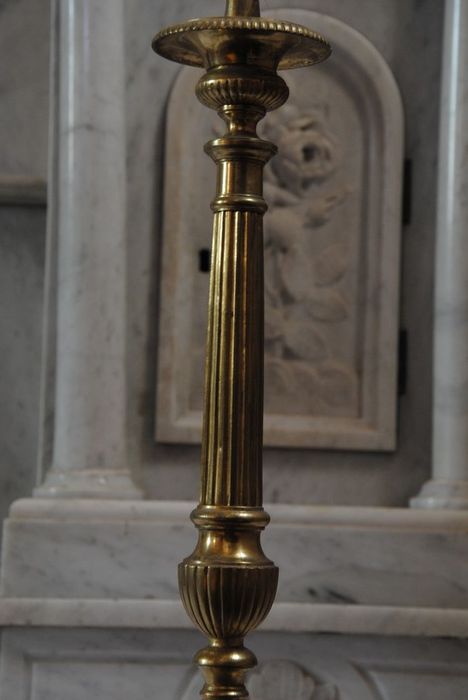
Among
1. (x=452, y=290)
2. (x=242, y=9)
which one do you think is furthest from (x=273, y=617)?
(x=242, y=9)

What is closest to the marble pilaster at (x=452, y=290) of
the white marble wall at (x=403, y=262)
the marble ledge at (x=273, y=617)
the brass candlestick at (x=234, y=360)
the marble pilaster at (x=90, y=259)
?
the white marble wall at (x=403, y=262)

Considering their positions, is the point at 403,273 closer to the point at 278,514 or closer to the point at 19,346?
the point at 278,514

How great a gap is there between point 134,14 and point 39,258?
3.08 ft

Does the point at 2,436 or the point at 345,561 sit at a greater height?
the point at 2,436

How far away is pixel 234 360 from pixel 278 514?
2.11 m

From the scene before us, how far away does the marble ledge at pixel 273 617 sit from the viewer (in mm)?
3750

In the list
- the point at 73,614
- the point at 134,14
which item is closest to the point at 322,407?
the point at 73,614

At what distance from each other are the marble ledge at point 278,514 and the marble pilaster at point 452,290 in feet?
0.25

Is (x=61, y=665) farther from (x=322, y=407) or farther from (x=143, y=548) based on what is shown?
(x=322, y=407)

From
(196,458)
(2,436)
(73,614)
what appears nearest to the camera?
(73,614)

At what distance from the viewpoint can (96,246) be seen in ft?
13.1

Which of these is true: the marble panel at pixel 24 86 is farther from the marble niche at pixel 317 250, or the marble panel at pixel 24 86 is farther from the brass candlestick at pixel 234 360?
the brass candlestick at pixel 234 360

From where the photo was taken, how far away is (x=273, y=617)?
3.75 meters

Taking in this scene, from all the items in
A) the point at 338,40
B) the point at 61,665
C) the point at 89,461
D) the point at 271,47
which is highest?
the point at 338,40
